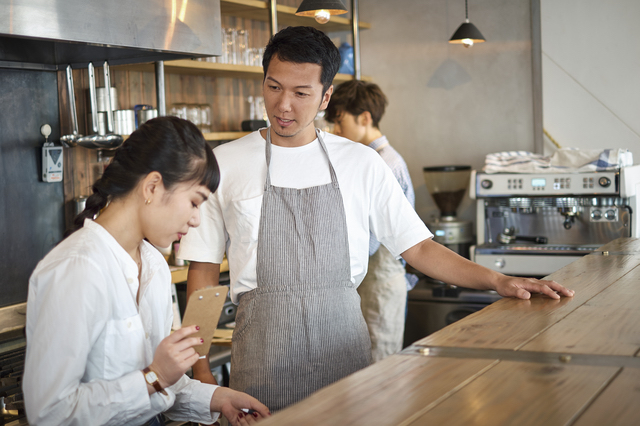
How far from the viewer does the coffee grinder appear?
423 cm

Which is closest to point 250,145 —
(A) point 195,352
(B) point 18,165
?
(A) point 195,352

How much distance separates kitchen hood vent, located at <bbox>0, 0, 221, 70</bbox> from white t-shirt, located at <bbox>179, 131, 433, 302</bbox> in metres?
0.68

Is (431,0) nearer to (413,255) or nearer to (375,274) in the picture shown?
(375,274)

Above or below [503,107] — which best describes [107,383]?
below

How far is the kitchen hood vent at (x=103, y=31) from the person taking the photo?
6.39 feet

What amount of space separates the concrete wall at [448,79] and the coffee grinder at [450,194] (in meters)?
0.24

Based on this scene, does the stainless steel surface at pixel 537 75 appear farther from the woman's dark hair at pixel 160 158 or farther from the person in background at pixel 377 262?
the woman's dark hair at pixel 160 158

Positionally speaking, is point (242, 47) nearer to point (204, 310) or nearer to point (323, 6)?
point (323, 6)

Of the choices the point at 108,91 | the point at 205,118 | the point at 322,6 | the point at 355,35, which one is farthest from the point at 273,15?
the point at 108,91

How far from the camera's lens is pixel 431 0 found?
187 inches

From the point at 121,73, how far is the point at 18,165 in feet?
3.56

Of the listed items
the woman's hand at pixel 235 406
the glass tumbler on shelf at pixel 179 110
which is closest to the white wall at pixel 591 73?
the glass tumbler on shelf at pixel 179 110

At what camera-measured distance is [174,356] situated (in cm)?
120

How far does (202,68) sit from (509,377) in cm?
306
